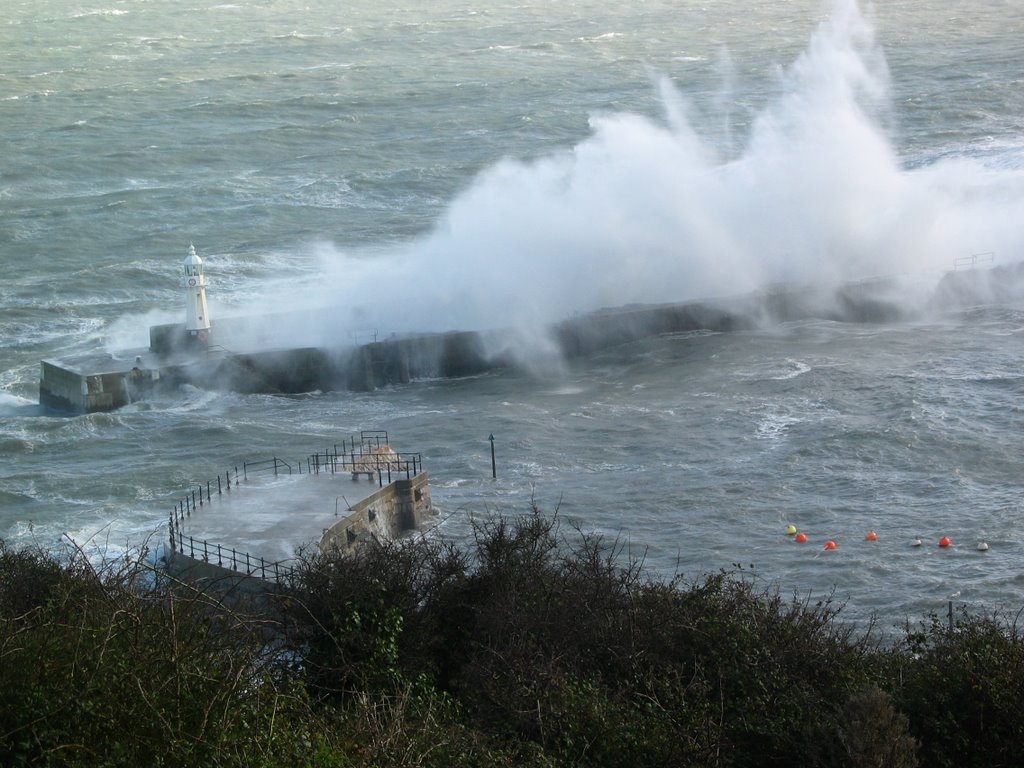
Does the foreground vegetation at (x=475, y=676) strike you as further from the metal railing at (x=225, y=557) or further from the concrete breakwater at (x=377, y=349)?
A: the concrete breakwater at (x=377, y=349)

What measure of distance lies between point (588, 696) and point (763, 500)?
13.6m

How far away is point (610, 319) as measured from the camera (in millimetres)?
38844

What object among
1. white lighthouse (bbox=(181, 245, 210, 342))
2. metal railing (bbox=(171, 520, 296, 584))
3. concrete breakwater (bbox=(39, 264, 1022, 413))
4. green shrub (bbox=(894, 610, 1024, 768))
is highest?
white lighthouse (bbox=(181, 245, 210, 342))

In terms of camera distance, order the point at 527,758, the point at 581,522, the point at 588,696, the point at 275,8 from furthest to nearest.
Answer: the point at 275,8 → the point at 581,522 → the point at 588,696 → the point at 527,758

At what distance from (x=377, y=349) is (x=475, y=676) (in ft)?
74.7

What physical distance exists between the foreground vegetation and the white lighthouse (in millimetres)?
19735


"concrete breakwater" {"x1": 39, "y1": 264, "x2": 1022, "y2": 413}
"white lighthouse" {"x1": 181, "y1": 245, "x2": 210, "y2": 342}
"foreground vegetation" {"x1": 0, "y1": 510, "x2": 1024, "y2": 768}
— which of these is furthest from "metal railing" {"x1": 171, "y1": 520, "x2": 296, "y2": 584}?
"white lighthouse" {"x1": 181, "y1": 245, "x2": 210, "y2": 342}

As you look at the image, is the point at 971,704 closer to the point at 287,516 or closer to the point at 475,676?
the point at 475,676

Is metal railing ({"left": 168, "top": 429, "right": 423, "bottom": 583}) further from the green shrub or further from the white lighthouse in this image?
the green shrub

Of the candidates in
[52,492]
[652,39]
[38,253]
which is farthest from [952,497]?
[652,39]

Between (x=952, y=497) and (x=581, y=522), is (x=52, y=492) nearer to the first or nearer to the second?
(x=581, y=522)

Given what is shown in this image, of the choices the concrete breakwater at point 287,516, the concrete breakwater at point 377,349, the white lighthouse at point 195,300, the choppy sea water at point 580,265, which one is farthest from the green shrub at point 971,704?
the white lighthouse at point 195,300

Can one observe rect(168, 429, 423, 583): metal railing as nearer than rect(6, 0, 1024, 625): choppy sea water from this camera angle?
Yes

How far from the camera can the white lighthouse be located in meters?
36.7
